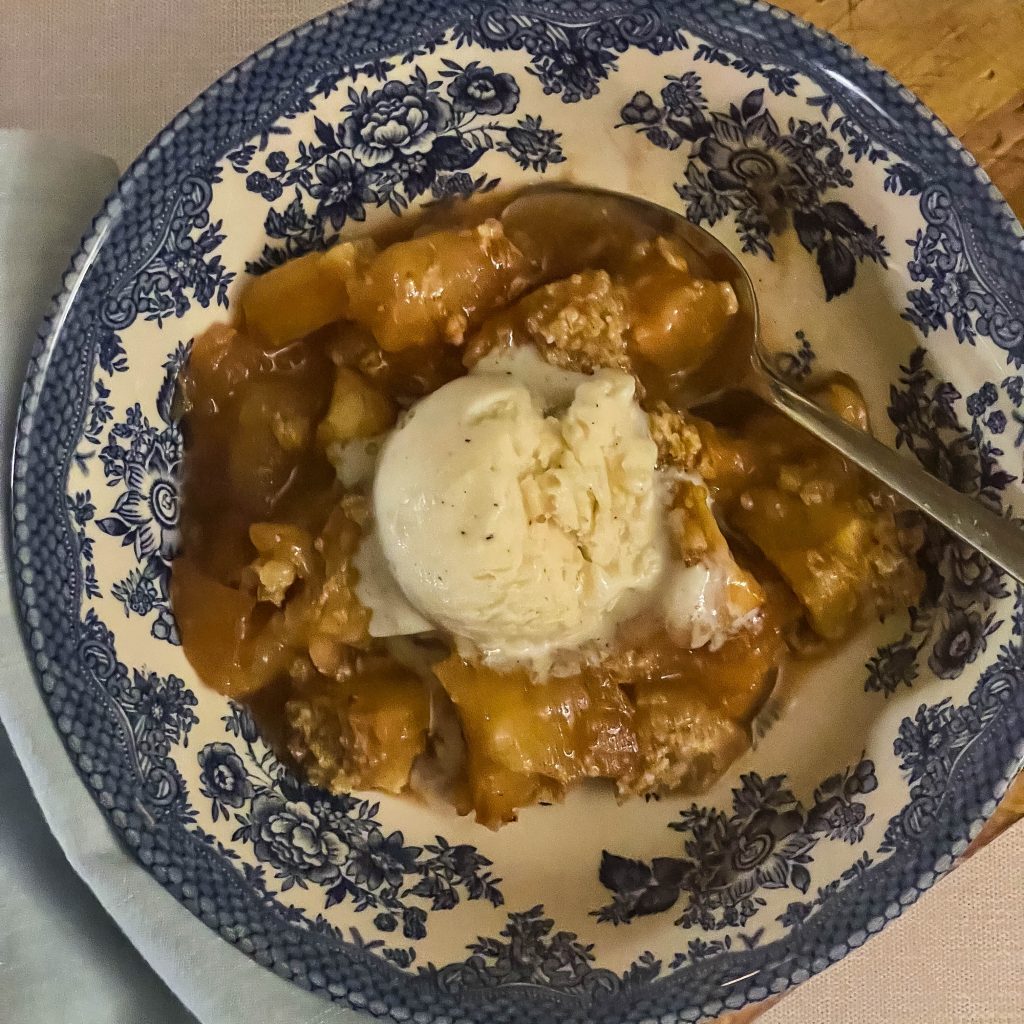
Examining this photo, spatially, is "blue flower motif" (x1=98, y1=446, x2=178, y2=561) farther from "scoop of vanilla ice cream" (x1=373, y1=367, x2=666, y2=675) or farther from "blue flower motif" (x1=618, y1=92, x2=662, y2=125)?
"blue flower motif" (x1=618, y1=92, x2=662, y2=125)

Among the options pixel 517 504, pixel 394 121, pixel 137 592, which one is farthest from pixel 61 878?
pixel 394 121

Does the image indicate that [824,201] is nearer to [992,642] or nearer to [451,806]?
[992,642]

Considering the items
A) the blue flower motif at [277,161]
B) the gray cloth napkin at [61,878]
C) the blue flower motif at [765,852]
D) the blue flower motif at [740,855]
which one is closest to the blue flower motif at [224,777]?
the gray cloth napkin at [61,878]

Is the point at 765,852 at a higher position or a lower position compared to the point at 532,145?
lower

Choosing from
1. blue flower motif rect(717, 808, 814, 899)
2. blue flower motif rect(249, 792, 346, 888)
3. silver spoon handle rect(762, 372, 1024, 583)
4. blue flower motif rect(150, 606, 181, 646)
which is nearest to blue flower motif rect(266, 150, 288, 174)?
blue flower motif rect(150, 606, 181, 646)

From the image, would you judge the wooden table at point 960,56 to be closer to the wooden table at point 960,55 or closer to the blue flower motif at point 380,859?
the wooden table at point 960,55

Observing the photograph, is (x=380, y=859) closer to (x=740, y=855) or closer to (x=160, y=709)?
(x=160, y=709)
